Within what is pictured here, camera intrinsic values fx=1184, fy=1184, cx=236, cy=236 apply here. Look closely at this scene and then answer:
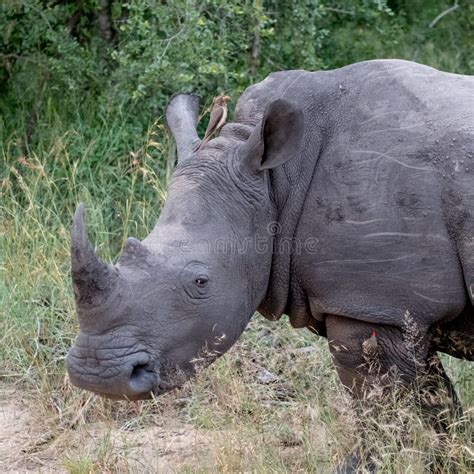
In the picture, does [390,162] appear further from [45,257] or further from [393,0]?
[393,0]

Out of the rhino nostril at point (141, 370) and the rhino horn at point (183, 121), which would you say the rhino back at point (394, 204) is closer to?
the rhino horn at point (183, 121)

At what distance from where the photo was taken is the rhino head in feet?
14.2

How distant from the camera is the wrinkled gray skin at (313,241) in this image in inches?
172

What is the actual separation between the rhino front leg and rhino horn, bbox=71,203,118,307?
94 centimetres

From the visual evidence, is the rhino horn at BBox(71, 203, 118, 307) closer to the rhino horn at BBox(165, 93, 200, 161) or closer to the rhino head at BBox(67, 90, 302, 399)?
the rhino head at BBox(67, 90, 302, 399)

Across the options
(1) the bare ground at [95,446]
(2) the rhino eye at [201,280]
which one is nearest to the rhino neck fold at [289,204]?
(2) the rhino eye at [201,280]

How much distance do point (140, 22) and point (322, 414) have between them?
3.06 metres

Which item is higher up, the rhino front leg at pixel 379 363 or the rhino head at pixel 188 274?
the rhino head at pixel 188 274

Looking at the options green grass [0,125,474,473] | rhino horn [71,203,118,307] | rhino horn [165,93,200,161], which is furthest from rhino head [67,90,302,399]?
green grass [0,125,474,473]

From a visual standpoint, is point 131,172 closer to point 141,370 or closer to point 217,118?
point 217,118

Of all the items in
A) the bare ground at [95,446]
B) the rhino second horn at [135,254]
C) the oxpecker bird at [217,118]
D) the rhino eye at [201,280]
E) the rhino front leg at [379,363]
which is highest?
the oxpecker bird at [217,118]

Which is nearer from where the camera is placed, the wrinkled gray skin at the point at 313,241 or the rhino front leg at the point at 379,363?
the wrinkled gray skin at the point at 313,241

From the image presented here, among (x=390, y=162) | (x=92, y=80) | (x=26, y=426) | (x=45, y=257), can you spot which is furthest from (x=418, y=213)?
(x=92, y=80)

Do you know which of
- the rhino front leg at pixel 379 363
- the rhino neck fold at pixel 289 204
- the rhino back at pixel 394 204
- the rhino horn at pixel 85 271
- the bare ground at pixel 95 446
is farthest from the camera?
the bare ground at pixel 95 446
